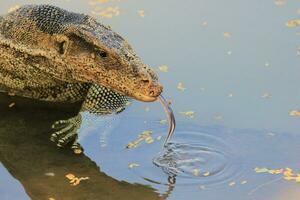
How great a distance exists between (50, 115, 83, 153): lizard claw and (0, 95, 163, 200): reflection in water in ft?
0.23

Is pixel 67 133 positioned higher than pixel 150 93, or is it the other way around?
pixel 150 93

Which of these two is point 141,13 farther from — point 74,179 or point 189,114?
point 74,179

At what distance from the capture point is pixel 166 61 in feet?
25.2

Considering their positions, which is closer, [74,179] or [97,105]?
[74,179]

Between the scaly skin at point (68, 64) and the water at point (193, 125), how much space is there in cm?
15

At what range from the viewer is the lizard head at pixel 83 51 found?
19.5 feet

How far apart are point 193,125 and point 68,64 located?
1.23 meters

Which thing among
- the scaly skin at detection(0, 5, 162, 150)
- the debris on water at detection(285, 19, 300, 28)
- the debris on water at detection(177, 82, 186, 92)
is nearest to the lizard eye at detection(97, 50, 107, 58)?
the scaly skin at detection(0, 5, 162, 150)

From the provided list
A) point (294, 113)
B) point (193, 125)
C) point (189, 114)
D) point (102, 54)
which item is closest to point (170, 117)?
point (193, 125)

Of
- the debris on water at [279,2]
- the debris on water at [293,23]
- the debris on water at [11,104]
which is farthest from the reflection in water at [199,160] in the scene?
the debris on water at [279,2]

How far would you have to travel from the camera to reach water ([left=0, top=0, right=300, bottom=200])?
583 cm

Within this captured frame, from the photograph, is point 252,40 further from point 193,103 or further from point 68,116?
point 68,116

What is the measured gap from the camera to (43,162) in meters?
6.21

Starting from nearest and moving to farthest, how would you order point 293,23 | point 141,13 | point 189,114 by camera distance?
point 189,114
point 293,23
point 141,13
